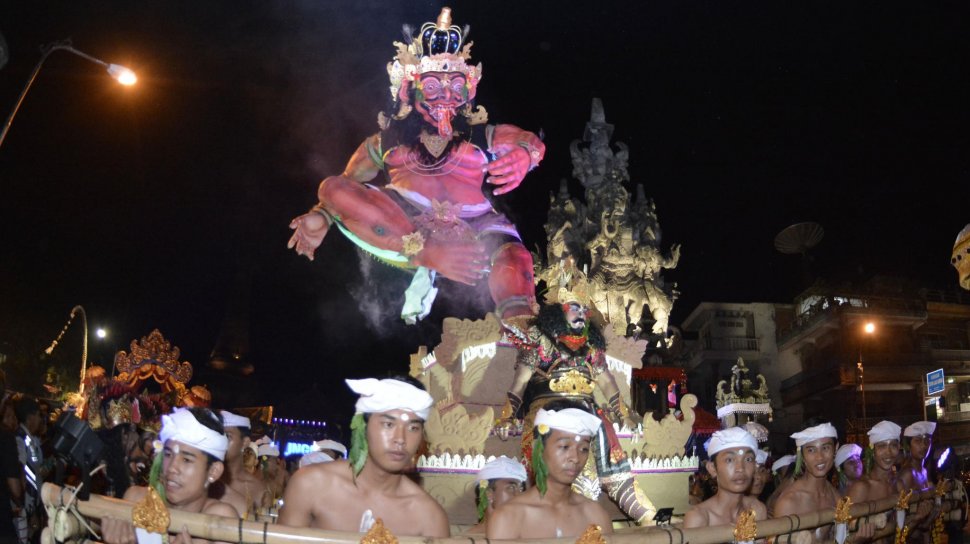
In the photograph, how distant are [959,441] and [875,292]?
7076mm

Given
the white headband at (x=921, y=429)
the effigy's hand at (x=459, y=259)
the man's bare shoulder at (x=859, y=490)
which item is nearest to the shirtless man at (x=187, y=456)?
the man's bare shoulder at (x=859, y=490)

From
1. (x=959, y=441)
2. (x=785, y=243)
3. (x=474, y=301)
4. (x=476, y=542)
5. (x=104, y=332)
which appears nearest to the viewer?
(x=476, y=542)

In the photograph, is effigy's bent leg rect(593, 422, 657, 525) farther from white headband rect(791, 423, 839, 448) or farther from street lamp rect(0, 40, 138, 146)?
street lamp rect(0, 40, 138, 146)

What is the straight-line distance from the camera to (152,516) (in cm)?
310

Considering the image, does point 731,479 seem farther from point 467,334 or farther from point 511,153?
point 511,153

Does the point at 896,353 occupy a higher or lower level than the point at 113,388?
higher

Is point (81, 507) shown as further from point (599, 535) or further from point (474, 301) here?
point (474, 301)

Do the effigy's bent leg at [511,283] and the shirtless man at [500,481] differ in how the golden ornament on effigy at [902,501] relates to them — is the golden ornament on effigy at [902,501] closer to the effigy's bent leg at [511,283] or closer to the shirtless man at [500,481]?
the shirtless man at [500,481]

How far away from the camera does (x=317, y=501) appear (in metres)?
3.74

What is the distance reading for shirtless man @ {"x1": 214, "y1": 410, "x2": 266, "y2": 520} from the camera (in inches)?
220

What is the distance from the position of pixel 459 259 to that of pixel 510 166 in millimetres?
2080

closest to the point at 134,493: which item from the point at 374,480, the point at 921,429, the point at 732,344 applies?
the point at 374,480

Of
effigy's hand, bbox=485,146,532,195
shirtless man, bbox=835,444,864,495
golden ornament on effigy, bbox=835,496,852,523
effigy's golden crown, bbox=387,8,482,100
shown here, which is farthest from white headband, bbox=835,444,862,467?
effigy's golden crown, bbox=387,8,482,100

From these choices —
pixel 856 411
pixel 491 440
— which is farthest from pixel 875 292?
pixel 491 440
